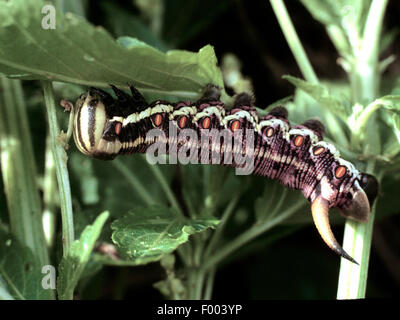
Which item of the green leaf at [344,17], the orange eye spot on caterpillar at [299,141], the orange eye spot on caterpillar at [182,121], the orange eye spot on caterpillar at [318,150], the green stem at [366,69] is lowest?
the orange eye spot on caterpillar at [318,150]

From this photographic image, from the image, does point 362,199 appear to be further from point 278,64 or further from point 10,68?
point 278,64

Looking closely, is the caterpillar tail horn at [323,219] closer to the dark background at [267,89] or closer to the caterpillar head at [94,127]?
the caterpillar head at [94,127]

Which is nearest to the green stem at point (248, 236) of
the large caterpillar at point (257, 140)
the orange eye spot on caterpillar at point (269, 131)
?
the large caterpillar at point (257, 140)

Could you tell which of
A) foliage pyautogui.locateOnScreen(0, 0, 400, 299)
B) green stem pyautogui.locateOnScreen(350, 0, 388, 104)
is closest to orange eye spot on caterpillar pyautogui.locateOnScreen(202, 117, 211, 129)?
foliage pyautogui.locateOnScreen(0, 0, 400, 299)

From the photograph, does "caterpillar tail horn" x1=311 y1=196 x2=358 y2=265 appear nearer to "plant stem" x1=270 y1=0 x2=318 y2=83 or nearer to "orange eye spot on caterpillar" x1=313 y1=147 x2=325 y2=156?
"orange eye spot on caterpillar" x1=313 y1=147 x2=325 y2=156

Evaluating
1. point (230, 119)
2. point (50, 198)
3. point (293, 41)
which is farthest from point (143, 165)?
point (293, 41)
